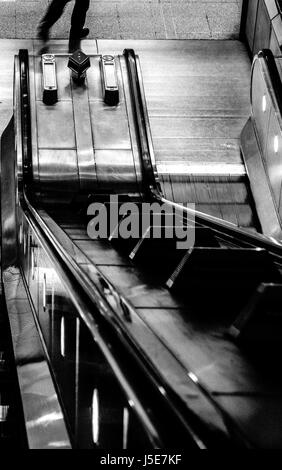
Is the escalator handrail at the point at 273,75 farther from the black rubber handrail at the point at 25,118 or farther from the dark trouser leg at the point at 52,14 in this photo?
the dark trouser leg at the point at 52,14

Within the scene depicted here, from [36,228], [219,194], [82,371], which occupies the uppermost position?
[219,194]

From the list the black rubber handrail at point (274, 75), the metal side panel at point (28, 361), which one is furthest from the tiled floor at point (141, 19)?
the metal side panel at point (28, 361)

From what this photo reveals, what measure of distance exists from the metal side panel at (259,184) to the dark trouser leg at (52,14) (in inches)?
127

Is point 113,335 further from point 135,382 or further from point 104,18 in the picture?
point 104,18

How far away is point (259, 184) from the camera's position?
917cm

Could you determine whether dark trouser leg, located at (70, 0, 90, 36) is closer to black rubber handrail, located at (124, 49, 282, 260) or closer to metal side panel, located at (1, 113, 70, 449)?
black rubber handrail, located at (124, 49, 282, 260)

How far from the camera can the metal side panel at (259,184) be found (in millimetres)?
8688

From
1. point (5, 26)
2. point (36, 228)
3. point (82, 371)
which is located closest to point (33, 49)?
point (5, 26)

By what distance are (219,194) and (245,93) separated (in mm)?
2090

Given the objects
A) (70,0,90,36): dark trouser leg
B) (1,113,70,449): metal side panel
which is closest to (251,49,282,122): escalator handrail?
(1,113,70,449): metal side panel

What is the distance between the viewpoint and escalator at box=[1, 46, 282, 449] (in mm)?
2947

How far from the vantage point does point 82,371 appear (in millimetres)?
3957

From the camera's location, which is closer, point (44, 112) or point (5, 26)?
point (44, 112)

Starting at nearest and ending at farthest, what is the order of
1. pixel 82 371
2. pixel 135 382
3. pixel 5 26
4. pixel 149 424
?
pixel 149 424, pixel 135 382, pixel 82 371, pixel 5 26
